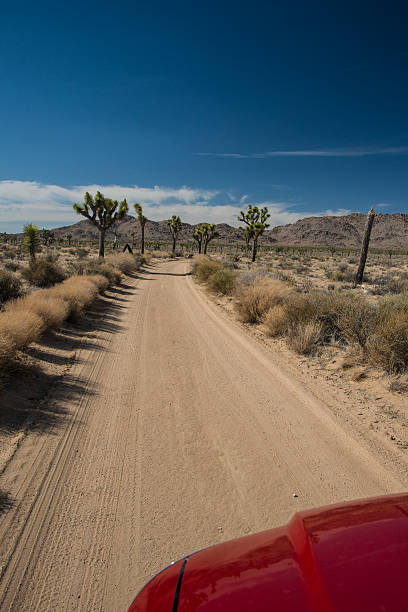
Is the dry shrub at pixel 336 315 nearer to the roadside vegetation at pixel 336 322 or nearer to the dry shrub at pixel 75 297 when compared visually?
the roadside vegetation at pixel 336 322

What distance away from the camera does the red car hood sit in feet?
3.15

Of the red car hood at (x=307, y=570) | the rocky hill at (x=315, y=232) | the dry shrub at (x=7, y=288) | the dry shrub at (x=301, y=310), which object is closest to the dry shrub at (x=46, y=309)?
the dry shrub at (x=7, y=288)

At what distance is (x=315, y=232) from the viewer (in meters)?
157

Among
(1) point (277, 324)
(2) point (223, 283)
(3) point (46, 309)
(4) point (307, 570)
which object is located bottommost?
(1) point (277, 324)

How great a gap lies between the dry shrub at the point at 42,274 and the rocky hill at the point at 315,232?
120m

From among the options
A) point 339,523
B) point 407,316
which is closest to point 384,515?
point 339,523

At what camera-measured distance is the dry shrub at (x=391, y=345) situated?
17.7 feet

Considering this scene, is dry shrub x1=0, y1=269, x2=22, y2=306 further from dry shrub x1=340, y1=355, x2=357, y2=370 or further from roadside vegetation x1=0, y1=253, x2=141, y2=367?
dry shrub x1=340, y1=355, x2=357, y2=370

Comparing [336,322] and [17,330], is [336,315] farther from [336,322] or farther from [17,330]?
[17,330]

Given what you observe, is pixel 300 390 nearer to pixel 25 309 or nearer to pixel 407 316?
pixel 407 316

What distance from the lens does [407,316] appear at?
5.73 meters

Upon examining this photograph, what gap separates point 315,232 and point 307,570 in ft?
558

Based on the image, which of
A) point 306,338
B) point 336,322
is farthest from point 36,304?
point 336,322

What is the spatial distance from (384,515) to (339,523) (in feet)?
0.66
